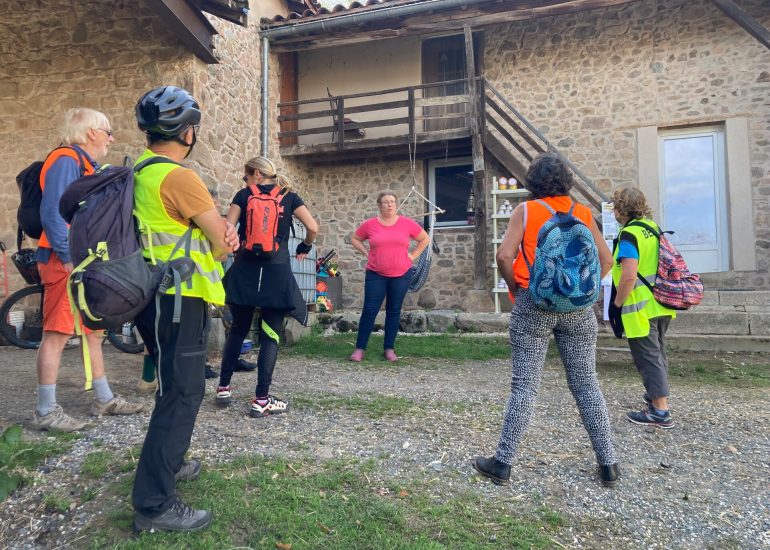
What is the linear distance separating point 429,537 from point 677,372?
162 inches

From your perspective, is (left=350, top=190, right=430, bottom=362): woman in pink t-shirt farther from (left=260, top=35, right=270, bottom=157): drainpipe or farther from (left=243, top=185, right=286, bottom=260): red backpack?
(left=260, top=35, right=270, bottom=157): drainpipe

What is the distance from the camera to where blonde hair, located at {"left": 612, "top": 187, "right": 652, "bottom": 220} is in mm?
3322

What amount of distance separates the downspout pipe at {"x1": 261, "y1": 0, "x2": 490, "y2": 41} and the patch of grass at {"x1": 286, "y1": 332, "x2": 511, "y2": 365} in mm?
5082

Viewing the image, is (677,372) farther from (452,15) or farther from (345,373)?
(452,15)

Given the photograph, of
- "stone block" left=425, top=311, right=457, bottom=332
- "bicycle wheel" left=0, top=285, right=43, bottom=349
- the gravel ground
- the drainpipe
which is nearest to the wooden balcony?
the drainpipe

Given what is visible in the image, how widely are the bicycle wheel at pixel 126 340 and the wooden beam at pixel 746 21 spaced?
29.4ft

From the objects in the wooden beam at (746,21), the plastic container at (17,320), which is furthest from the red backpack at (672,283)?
the plastic container at (17,320)

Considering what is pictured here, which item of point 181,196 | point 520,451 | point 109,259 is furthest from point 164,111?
point 520,451

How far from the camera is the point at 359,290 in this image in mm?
9719

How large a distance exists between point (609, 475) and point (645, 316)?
1287mm

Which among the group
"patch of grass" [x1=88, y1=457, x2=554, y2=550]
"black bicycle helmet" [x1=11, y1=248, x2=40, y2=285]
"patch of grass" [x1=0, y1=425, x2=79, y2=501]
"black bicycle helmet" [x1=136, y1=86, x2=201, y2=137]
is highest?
"black bicycle helmet" [x1=136, y1=86, x2=201, y2=137]

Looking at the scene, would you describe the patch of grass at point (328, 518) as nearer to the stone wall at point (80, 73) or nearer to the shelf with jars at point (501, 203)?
the stone wall at point (80, 73)

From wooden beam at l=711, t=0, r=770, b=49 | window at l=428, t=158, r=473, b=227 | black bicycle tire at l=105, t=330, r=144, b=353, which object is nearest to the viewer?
black bicycle tire at l=105, t=330, r=144, b=353

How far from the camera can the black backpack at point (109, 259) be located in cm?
167
